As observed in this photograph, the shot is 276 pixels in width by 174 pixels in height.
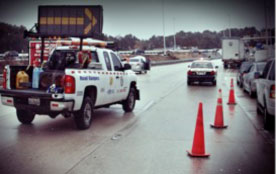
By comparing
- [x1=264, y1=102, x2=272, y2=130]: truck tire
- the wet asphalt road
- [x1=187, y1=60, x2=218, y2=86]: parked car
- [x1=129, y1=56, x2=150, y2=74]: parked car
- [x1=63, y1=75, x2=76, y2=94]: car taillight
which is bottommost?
the wet asphalt road

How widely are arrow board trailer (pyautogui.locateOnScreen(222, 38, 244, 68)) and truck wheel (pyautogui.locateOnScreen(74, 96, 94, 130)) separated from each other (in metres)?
41.0

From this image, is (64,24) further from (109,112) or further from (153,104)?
(153,104)

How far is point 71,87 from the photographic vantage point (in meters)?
8.82

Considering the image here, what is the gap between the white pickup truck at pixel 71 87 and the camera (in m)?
8.84

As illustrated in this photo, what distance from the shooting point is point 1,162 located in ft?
21.7

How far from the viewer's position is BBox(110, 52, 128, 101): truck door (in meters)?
11.4

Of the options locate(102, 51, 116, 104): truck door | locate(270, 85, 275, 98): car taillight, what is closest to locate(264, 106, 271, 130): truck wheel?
locate(270, 85, 275, 98): car taillight

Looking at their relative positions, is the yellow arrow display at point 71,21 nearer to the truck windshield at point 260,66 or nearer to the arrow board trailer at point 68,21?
the arrow board trailer at point 68,21

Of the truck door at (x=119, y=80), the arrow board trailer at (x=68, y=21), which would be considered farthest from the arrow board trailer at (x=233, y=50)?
the arrow board trailer at (x=68, y=21)

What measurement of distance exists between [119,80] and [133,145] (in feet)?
12.8

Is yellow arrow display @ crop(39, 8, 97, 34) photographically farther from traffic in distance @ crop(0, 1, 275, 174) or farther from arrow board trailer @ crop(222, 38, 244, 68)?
arrow board trailer @ crop(222, 38, 244, 68)

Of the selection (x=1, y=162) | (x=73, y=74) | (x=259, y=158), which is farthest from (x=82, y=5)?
(x=259, y=158)

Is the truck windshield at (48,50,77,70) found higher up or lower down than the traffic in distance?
higher up

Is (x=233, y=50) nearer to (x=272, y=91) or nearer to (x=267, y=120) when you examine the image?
(x=267, y=120)
